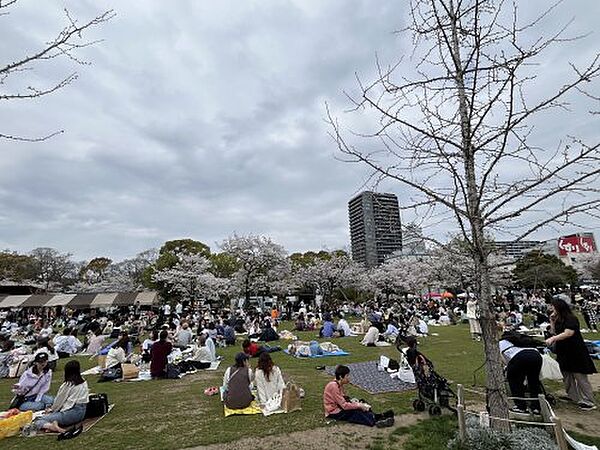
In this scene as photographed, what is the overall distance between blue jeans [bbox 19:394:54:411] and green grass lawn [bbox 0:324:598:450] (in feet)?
3.46

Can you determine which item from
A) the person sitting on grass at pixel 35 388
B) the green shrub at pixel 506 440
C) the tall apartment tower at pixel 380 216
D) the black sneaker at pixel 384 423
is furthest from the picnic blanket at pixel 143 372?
the green shrub at pixel 506 440

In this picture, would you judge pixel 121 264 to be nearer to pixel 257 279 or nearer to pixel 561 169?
pixel 257 279

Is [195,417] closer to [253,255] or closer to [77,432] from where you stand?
[77,432]

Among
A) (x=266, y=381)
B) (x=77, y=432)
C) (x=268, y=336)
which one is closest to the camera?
(x=77, y=432)

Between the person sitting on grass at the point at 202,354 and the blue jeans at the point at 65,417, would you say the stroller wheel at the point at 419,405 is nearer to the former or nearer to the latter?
the blue jeans at the point at 65,417

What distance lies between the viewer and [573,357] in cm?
579

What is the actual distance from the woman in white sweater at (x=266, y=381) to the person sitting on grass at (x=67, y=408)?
2674 millimetres

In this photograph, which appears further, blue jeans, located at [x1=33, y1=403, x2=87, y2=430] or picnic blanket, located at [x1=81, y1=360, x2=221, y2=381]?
picnic blanket, located at [x1=81, y1=360, x2=221, y2=381]

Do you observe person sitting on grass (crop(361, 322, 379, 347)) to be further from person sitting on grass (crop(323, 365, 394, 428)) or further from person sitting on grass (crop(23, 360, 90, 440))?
person sitting on grass (crop(23, 360, 90, 440))

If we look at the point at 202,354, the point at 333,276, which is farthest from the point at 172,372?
the point at 333,276

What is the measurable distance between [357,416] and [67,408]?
4.34m

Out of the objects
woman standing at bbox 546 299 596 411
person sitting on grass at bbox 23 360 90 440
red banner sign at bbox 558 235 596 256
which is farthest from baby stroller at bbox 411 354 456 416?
red banner sign at bbox 558 235 596 256

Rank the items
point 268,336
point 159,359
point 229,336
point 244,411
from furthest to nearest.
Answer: point 268,336, point 229,336, point 159,359, point 244,411

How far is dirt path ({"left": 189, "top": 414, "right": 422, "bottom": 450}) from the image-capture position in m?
4.63
